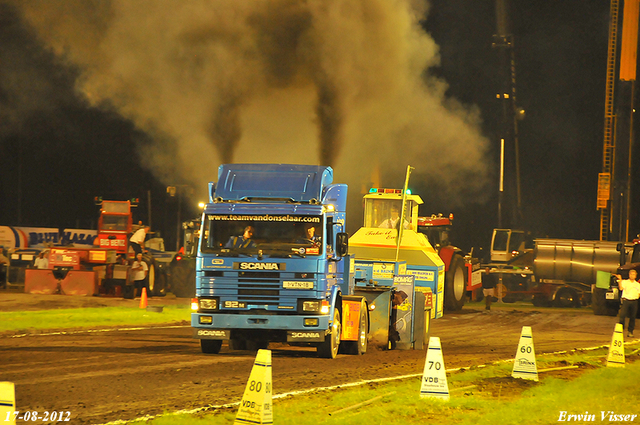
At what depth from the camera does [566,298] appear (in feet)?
112

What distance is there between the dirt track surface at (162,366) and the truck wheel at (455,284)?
7.42 metres

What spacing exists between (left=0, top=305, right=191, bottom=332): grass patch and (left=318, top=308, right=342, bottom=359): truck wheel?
27.0 ft

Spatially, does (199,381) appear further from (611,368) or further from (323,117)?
(323,117)

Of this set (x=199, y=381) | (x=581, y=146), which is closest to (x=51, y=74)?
(x=199, y=381)

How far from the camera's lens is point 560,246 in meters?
34.0

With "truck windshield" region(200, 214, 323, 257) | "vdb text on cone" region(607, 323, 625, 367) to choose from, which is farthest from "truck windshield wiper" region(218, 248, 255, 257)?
"vdb text on cone" region(607, 323, 625, 367)

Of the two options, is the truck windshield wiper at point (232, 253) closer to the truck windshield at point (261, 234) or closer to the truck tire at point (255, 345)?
the truck windshield at point (261, 234)

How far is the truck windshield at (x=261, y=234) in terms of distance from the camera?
Result: 12.9 m

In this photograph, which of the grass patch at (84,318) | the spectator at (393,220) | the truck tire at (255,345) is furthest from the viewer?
the spectator at (393,220)

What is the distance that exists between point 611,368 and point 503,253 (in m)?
27.4

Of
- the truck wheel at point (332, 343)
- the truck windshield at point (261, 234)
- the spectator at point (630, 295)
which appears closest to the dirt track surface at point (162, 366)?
the truck wheel at point (332, 343)

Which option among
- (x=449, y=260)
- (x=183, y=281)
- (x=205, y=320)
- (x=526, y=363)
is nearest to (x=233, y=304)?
(x=205, y=320)

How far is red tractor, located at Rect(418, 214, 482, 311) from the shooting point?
26672 mm

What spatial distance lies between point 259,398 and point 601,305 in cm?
2587
